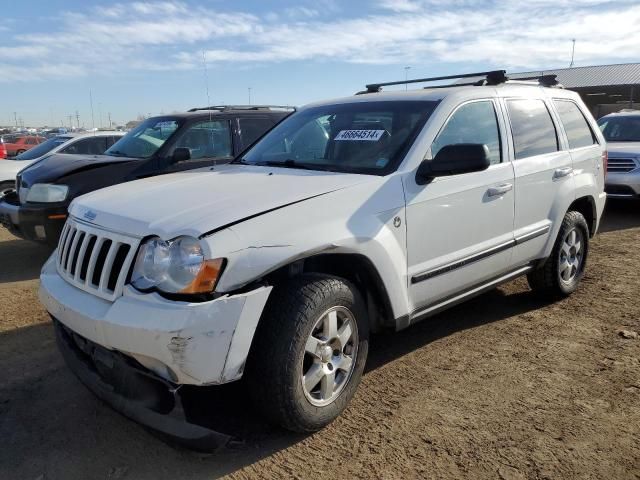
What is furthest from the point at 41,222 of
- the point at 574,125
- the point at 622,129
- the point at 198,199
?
the point at 622,129

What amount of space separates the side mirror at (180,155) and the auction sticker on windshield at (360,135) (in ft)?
9.86

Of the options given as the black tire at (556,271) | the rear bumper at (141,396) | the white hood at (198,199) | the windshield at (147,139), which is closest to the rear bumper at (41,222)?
the windshield at (147,139)

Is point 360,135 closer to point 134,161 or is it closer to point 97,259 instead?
point 97,259

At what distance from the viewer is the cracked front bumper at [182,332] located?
235 centimetres

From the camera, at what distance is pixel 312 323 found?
269 cm

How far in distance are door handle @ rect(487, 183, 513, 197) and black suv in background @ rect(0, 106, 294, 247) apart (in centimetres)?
375

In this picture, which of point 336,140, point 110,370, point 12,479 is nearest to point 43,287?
point 110,370

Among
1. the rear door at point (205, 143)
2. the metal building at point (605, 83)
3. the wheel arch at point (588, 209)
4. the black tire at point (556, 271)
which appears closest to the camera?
the black tire at point (556, 271)

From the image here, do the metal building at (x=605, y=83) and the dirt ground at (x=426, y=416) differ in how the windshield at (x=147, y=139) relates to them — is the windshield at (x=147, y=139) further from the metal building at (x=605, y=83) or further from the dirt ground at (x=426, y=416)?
the metal building at (x=605, y=83)

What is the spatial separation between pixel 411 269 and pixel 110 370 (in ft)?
5.59

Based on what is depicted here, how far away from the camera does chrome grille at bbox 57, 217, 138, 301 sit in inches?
103

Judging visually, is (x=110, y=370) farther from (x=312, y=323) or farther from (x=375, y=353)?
(x=375, y=353)

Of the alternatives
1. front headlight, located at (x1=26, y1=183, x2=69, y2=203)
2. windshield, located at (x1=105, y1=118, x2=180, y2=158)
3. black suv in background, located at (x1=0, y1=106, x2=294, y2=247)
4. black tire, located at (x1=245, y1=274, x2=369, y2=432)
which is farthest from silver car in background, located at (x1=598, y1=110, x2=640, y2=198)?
front headlight, located at (x1=26, y1=183, x2=69, y2=203)

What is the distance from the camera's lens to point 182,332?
233 cm
